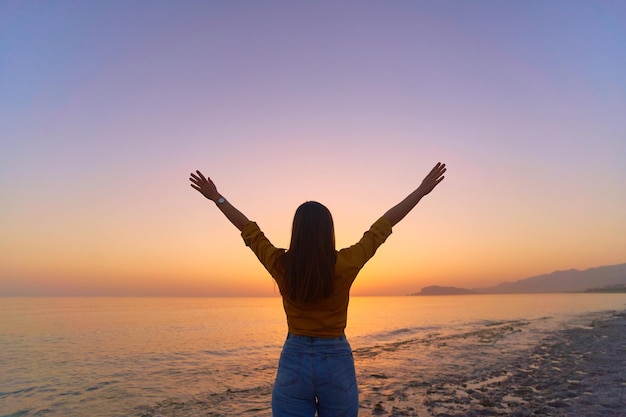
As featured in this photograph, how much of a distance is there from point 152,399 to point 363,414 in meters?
6.97

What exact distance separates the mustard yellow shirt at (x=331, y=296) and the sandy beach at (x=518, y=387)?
25.0 feet

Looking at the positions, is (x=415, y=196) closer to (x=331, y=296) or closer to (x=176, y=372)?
(x=331, y=296)

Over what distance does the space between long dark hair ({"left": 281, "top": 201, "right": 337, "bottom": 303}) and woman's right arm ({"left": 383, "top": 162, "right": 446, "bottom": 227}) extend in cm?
59

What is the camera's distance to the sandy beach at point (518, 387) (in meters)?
9.18

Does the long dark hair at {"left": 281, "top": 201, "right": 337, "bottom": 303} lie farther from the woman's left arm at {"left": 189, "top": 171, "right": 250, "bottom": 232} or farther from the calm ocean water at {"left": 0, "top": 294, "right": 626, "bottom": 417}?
the calm ocean water at {"left": 0, "top": 294, "right": 626, "bottom": 417}

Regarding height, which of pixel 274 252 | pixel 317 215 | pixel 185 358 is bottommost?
pixel 185 358

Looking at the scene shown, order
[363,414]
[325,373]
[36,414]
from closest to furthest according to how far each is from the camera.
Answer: [325,373], [363,414], [36,414]

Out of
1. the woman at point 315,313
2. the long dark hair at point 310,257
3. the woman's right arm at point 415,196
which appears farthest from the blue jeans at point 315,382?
the woman's right arm at point 415,196

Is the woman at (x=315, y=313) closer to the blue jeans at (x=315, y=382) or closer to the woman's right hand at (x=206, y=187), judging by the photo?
the blue jeans at (x=315, y=382)

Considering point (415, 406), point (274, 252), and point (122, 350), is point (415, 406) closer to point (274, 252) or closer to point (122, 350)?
point (274, 252)

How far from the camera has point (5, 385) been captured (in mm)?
15789

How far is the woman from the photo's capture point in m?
2.75

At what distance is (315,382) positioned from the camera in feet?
9.03

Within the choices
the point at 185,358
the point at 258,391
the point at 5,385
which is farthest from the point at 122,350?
the point at 258,391
